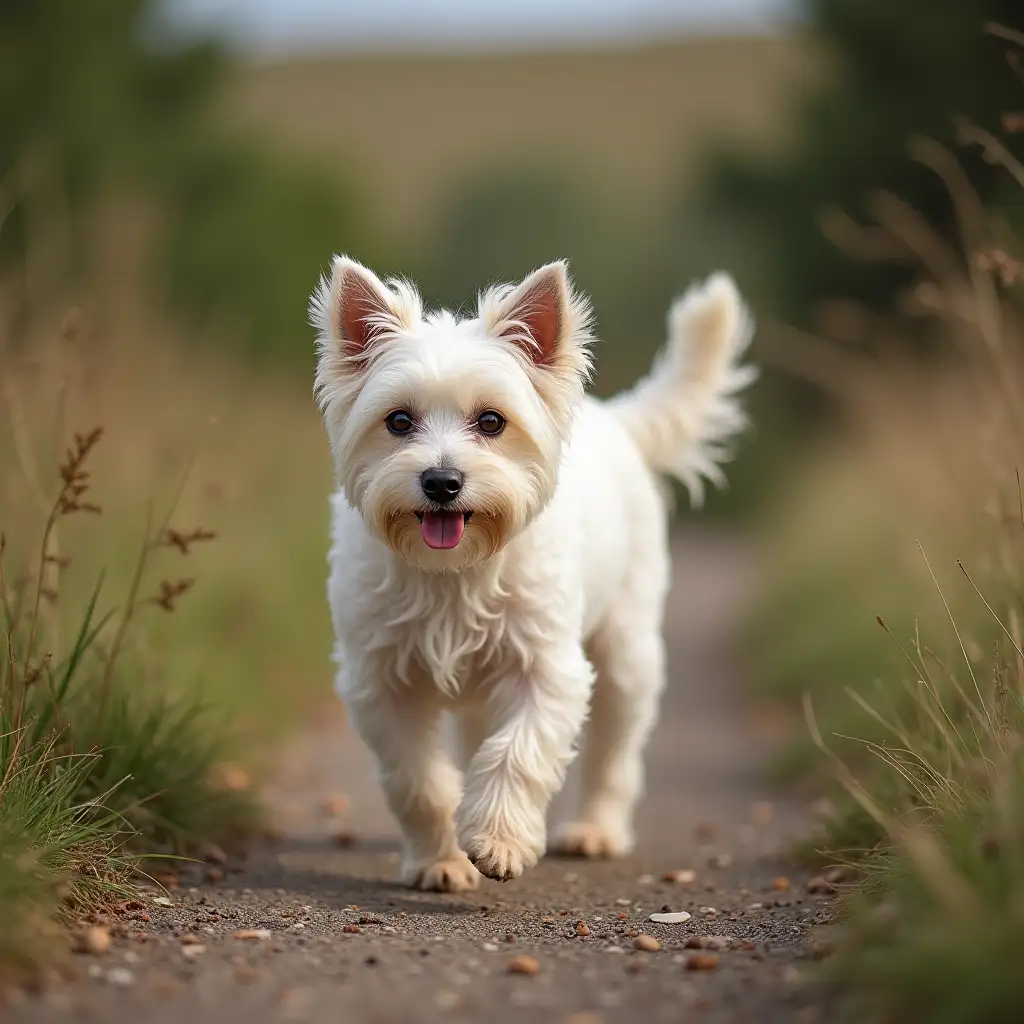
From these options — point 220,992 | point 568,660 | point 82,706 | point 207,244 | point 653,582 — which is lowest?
point 220,992

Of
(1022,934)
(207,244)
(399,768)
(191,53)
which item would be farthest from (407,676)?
(191,53)

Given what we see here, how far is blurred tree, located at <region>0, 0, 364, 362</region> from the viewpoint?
2117cm

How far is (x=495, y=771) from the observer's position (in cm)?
440

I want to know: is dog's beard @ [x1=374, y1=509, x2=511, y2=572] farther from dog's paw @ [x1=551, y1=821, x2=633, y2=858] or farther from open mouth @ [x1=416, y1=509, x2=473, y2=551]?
dog's paw @ [x1=551, y1=821, x2=633, y2=858]

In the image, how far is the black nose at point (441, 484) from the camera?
4152 millimetres

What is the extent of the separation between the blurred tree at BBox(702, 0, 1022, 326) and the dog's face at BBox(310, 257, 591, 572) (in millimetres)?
16586

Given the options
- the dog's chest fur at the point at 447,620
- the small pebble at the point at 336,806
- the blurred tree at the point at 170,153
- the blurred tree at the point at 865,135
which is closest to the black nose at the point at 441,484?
the dog's chest fur at the point at 447,620

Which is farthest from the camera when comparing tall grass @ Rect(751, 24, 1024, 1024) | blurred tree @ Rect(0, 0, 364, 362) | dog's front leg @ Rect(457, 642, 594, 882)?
blurred tree @ Rect(0, 0, 364, 362)

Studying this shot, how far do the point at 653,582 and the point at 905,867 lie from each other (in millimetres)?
2434

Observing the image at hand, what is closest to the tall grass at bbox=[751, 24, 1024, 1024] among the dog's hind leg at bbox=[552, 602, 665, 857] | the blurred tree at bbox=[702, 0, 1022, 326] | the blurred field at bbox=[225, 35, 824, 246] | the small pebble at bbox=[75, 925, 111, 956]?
the dog's hind leg at bbox=[552, 602, 665, 857]

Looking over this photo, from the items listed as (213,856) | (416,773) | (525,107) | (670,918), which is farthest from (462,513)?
(525,107)

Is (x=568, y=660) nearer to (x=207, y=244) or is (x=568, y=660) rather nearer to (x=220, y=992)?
(x=220, y=992)

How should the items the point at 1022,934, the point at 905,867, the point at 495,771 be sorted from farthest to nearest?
1. the point at 495,771
2. the point at 905,867
3. the point at 1022,934

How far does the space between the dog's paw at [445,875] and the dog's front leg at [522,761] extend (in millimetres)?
376
